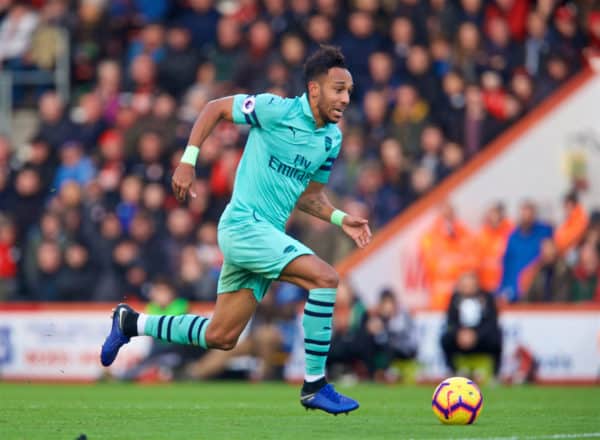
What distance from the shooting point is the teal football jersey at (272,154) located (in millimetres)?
10422

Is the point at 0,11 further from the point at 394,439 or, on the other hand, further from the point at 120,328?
the point at 394,439

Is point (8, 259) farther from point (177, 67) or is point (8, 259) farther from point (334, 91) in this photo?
point (334, 91)

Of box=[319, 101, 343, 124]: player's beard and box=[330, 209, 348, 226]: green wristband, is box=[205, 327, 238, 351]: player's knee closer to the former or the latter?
box=[330, 209, 348, 226]: green wristband

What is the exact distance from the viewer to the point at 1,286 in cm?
2105

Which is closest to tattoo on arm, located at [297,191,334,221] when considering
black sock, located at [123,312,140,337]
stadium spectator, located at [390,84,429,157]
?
black sock, located at [123,312,140,337]

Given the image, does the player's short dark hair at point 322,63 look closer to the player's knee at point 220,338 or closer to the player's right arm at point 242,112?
the player's right arm at point 242,112

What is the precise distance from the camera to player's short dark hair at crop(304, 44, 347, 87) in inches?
412

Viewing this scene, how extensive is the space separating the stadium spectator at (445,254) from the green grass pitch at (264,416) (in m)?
3.78

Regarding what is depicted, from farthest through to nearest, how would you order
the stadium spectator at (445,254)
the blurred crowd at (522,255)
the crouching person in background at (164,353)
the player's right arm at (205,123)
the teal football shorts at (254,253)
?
1. the stadium spectator at (445,254)
2. the blurred crowd at (522,255)
3. the crouching person in background at (164,353)
4. the teal football shorts at (254,253)
5. the player's right arm at (205,123)

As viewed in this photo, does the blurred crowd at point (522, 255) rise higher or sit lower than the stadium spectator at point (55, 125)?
lower

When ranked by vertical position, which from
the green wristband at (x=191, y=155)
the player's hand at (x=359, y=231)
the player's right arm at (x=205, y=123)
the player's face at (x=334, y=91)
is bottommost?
the player's hand at (x=359, y=231)

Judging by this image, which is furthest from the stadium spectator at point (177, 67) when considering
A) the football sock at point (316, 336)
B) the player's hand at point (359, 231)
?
the football sock at point (316, 336)

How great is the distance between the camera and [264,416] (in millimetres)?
11195

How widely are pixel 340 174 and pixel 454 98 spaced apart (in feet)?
6.50
